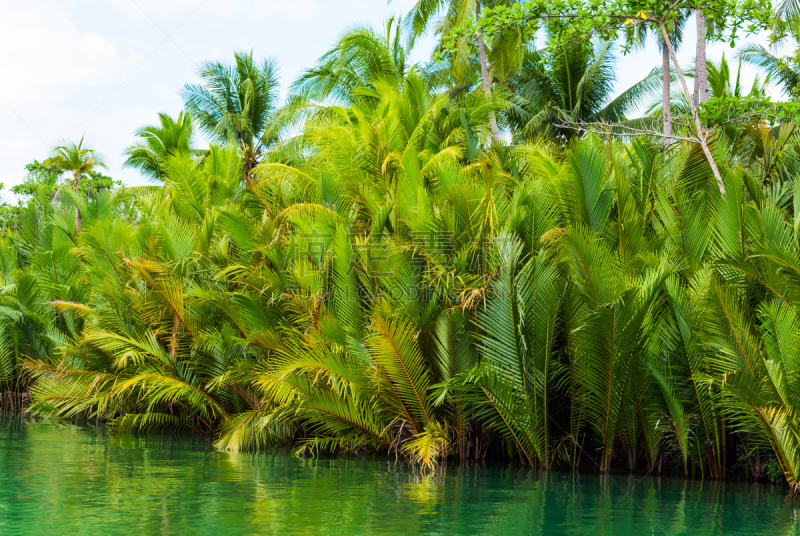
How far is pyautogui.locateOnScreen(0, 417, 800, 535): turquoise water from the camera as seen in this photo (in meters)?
5.81

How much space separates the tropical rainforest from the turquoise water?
Answer: 0.71 meters

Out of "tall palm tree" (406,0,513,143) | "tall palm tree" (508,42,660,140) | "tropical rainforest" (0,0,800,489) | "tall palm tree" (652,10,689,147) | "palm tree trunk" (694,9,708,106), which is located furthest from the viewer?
"tall palm tree" (508,42,660,140)

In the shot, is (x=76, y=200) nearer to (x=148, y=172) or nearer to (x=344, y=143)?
(x=344, y=143)

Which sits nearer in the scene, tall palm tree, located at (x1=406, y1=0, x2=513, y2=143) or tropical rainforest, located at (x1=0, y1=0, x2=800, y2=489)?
tropical rainforest, located at (x1=0, y1=0, x2=800, y2=489)

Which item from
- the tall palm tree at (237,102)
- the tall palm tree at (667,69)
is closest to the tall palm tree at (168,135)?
the tall palm tree at (237,102)

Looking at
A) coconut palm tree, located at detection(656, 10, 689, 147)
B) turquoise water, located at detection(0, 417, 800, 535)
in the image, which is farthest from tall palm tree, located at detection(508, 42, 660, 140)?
turquoise water, located at detection(0, 417, 800, 535)

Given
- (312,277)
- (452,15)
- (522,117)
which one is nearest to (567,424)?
(312,277)

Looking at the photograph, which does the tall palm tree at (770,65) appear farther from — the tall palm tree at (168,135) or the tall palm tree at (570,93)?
the tall palm tree at (168,135)

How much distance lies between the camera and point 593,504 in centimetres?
697

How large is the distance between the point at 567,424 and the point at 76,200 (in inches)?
562

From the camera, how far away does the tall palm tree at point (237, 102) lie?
28.1m

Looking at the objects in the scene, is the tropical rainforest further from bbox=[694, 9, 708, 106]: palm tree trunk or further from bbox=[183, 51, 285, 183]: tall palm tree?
bbox=[183, 51, 285, 183]: tall palm tree

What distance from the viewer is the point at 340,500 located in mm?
6941

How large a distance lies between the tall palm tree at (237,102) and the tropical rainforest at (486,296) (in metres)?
14.4
